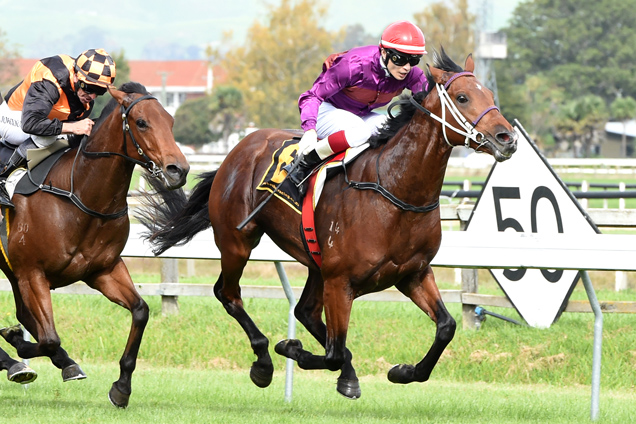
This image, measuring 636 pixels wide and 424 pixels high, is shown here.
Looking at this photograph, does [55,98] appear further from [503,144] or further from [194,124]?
[194,124]

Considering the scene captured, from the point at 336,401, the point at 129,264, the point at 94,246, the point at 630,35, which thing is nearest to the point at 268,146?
the point at 94,246

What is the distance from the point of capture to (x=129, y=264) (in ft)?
46.5

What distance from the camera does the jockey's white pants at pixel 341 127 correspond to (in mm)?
5648

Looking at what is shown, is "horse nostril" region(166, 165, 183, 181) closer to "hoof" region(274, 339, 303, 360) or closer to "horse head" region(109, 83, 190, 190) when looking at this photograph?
"horse head" region(109, 83, 190, 190)

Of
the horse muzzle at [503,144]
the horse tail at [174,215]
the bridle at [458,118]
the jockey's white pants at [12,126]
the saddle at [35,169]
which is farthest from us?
the horse tail at [174,215]

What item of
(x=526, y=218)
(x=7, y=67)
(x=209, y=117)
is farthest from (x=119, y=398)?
(x=7, y=67)

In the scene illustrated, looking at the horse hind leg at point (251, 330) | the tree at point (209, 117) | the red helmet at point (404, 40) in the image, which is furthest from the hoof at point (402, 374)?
the tree at point (209, 117)

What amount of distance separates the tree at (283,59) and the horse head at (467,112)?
191 ft

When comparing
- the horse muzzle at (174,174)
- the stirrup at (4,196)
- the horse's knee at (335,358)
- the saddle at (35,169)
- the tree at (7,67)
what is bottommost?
the tree at (7,67)

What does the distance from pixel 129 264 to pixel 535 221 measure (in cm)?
831

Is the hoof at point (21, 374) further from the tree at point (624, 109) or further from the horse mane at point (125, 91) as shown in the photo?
the tree at point (624, 109)

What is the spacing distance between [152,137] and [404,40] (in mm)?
1575

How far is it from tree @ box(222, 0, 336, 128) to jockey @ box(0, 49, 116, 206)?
188 ft

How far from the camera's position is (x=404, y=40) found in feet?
17.8
